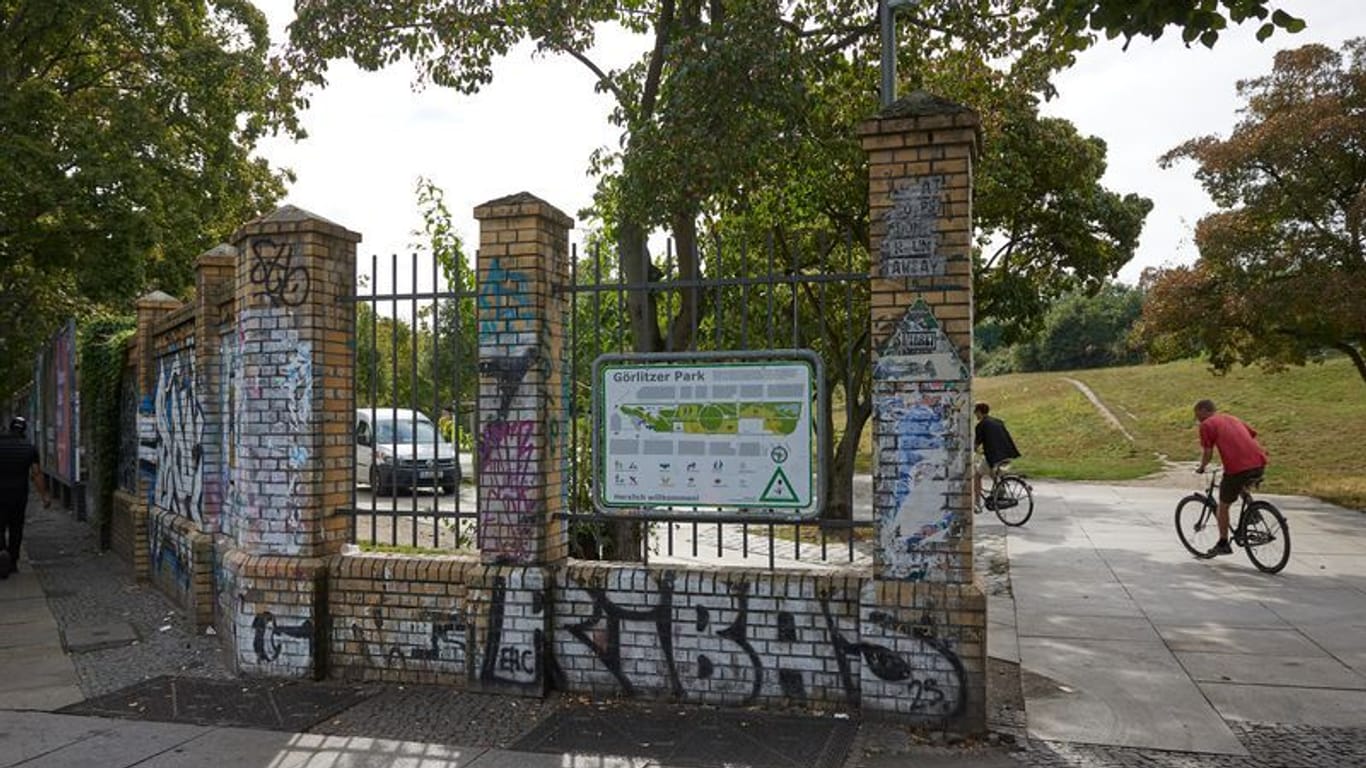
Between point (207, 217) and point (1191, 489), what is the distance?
2011 cm

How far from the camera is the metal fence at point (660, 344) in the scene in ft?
18.8

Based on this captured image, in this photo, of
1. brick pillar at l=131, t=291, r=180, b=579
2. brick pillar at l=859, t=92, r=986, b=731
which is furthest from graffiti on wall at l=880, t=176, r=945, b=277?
brick pillar at l=131, t=291, r=180, b=579

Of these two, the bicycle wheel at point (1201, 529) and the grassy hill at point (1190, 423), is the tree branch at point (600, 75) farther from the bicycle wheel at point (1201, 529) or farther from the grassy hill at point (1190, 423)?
the grassy hill at point (1190, 423)

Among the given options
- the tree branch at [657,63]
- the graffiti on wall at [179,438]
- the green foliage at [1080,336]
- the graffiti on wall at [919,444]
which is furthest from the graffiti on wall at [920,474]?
the green foliage at [1080,336]

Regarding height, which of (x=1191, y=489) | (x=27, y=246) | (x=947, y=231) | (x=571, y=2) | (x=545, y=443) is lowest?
(x=1191, y=489)

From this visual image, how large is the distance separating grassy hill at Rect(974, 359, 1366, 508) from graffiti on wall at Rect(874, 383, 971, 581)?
14650 mm

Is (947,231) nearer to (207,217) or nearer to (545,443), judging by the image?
(545,443)

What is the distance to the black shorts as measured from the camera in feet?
32.4

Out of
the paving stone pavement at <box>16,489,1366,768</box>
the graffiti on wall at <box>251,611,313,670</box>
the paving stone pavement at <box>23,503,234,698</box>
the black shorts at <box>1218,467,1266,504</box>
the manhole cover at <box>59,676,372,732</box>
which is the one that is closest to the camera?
the paving stone pavement at <box>16,489,1366,768</box>

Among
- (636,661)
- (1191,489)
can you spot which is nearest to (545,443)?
(636,661)

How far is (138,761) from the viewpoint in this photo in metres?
4.86

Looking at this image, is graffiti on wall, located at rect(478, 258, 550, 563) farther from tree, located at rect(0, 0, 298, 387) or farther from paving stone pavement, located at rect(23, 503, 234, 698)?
tree, located at rect(0, 0, 298, 387)

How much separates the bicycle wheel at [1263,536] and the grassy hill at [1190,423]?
7836 millimetres

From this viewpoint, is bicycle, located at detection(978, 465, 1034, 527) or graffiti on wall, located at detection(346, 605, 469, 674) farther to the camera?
bicycle, located at detection(978, 465, 1034, 527)
